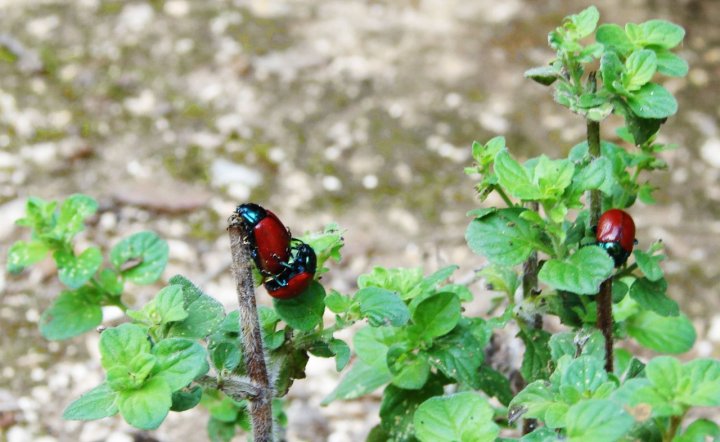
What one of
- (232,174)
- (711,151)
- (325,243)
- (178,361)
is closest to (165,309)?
(178,361)

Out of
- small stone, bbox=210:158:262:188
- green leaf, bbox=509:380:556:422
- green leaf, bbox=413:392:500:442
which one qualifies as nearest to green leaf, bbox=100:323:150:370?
green leaf, bbox=413:392:500:442

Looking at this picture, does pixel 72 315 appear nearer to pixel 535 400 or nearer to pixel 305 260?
pixel 305 260

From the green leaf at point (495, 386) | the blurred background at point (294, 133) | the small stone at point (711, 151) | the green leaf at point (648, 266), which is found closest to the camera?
the green leaf at point (648, 266)

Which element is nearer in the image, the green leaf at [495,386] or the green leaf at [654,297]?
the green leaf at [654,297]

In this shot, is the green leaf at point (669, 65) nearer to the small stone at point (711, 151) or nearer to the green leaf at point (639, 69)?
the green leaf at point (639, 69)

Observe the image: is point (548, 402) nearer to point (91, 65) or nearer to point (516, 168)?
point (516, 168)

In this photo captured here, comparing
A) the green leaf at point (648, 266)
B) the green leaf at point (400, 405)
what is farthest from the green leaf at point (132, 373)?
the green leaf at point (648, 266)

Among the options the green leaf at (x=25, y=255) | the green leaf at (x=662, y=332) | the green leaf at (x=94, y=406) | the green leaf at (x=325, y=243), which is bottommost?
the green leaf at (x=662, y=332)

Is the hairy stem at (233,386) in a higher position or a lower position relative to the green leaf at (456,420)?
higher
